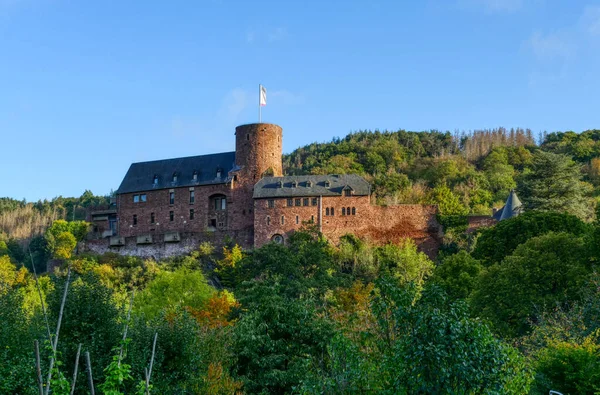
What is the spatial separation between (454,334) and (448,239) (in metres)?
41.1

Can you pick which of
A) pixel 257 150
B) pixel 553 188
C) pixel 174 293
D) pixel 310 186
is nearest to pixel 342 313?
pixel 174 293

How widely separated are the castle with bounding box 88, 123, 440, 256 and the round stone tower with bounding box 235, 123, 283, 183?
0.26ft

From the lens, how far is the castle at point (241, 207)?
58.7 m

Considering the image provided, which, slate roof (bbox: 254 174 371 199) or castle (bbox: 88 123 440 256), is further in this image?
slate roof (bbox: 254 174 371 199)

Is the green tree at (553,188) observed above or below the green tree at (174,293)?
above

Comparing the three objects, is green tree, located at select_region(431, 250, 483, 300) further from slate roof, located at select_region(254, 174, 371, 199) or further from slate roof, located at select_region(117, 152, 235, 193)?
slate roof, located at select_region(117, 152, 235, 193)

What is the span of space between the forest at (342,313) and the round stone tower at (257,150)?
6364mm

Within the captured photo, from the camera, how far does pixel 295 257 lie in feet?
155

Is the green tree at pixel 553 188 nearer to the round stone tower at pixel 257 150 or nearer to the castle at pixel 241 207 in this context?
the castle at pixel 241 207

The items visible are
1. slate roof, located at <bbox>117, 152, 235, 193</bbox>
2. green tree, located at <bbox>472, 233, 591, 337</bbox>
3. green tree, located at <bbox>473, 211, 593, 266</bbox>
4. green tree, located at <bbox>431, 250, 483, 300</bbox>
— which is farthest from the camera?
slate roof, located at <bbox>117, 152, 235, 193</bbox>

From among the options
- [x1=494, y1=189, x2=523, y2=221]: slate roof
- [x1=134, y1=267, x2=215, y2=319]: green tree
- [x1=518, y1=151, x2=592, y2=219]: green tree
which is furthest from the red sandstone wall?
[x1=134, y1=267, x2=215, y2=319]: green tree

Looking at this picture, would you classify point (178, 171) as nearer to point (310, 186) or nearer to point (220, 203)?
point (220, 203)

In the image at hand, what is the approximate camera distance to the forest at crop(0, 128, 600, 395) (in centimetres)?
1728

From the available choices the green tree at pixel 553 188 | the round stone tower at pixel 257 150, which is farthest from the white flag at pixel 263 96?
the green tree at pixel 553 188
